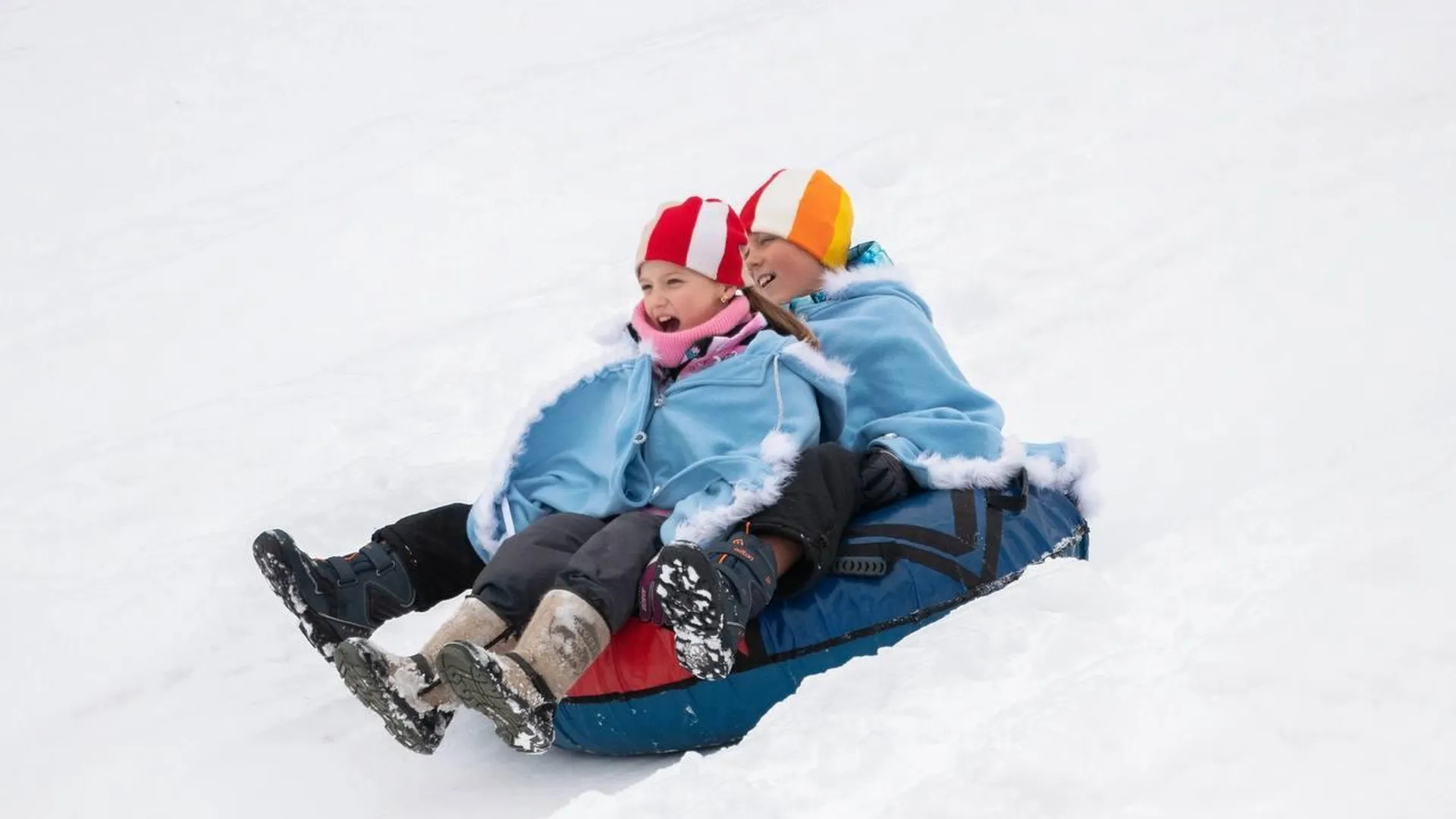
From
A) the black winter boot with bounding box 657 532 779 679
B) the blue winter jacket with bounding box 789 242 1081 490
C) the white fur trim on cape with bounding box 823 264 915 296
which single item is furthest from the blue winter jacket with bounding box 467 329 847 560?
the white fur trim on cape with bounding box 823 264 915 296

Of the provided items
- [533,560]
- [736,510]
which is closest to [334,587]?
[533,560]

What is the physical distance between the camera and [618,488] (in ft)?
11.8

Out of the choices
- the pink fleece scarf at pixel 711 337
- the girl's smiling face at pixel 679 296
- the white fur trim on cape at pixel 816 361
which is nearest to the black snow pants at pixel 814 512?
the white fur trim on cape at pixel 816 361

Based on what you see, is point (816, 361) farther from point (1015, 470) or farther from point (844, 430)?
point (1015, 470)

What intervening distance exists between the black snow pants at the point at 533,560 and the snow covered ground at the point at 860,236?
40 centimetres

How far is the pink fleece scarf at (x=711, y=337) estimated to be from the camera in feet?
12.1

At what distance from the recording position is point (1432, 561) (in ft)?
8.70

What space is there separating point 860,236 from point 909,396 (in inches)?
131

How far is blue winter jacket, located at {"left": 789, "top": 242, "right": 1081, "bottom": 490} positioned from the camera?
12.4 feet

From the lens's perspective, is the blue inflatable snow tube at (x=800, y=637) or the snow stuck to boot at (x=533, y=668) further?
the blue inflatable snow tube at (x=800, y=637)

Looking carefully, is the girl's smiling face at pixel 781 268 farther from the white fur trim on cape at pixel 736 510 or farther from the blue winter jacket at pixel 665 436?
the white fur trim on cape at pixel 736 510

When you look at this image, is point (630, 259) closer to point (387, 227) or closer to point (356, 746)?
point (387, 227)

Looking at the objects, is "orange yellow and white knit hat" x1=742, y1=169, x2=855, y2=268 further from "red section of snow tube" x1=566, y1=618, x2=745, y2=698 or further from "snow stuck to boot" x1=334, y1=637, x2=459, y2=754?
"snow stuck to boot" x1=334, y1=637, x2=459, y2=754

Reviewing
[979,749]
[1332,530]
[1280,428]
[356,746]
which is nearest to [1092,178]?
[1280,428]
